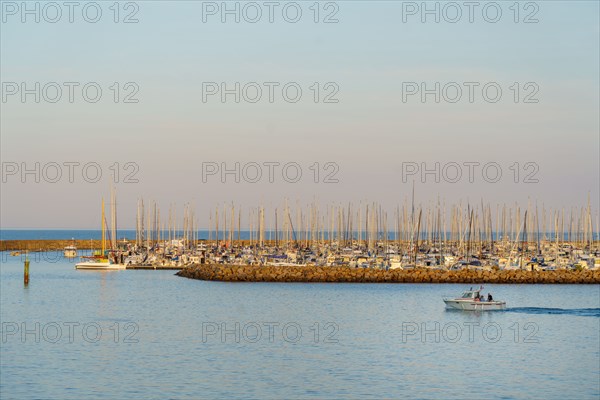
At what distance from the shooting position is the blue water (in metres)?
37.8

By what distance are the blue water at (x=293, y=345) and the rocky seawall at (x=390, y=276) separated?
33.2 feet

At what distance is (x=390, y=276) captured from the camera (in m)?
94.1

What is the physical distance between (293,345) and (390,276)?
151ft

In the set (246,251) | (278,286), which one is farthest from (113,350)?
(246,251)

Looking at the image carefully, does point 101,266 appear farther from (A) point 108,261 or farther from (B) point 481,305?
(B) point 481,305

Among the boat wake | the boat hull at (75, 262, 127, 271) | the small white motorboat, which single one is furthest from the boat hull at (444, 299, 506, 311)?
the boat hull at (75, 262, 127, 271)

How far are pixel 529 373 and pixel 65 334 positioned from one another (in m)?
25.3

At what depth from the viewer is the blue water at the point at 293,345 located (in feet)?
124

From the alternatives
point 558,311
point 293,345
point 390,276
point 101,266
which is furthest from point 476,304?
point 101,266

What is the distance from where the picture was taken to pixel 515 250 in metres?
124

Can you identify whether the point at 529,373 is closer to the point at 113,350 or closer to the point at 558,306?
the point at 113,350

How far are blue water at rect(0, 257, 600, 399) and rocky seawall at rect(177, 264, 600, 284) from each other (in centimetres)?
1011

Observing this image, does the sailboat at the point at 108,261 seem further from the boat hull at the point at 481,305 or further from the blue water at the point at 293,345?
the boat hull at the point at 481,305

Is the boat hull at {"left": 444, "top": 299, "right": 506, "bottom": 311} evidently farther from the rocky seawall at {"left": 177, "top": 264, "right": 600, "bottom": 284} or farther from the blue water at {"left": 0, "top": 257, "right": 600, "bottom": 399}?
the rocky seawall at {"left": 177, "top": 264, "right": 600, "bottom": 284}
